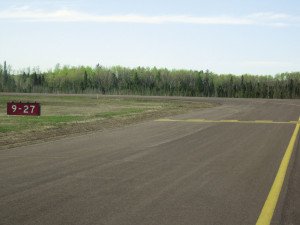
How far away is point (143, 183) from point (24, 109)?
17026mm

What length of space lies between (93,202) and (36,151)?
5.86 m

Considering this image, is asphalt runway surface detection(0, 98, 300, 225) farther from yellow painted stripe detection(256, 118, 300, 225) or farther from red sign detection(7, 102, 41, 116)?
red sign detection(7, 102, 41, 116)

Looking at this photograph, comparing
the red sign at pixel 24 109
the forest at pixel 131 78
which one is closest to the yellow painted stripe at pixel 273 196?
the red sign at pixel 24 109

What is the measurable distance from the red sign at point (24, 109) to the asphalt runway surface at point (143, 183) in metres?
9.80

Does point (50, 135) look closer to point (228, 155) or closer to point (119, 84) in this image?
point (228, 155)

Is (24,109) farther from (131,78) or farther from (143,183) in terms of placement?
(131,78)

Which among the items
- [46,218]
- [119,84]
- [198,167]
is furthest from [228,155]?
[119,84]

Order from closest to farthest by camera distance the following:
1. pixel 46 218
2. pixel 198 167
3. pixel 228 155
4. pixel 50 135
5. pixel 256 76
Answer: pixel 46 218 < pixel 198 167 < pixel 228 155 < pixel 50 135 < pixel 256 76

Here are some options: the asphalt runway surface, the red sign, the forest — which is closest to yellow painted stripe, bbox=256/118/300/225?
the asphalt runway surface

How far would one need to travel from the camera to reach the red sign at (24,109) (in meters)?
22.7

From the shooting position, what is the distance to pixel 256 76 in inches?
5906

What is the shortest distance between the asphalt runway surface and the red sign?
32.2 feet

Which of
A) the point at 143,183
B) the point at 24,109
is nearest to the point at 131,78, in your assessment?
the point at 24,109

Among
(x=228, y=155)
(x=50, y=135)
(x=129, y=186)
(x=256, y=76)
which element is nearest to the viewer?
(x=129, y=186)
